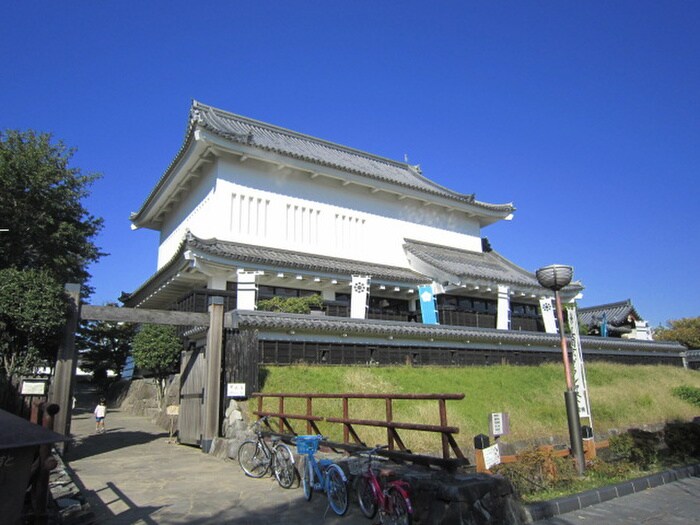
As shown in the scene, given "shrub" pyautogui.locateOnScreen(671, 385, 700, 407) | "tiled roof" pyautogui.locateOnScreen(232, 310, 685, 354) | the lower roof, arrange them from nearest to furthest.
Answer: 1. "tiled roof" pyautogui.locateOnScreen(232, 310, 685, 354)
2. the lower roof
3. "shrub" pyautogui.locateOnScreen(671, 385, 700, 407)

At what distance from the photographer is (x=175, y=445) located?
12766 mm

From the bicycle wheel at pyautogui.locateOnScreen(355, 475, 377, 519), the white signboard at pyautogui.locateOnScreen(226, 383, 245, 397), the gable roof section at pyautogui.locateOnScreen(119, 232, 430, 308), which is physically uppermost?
the gable roof section at pyautogui.locateOnScreen(119, 232, 430, 308)

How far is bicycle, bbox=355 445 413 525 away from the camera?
514 centimetres

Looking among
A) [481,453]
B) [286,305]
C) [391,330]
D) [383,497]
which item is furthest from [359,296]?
[383,497]

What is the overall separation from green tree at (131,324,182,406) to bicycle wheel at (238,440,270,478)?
35.2ft

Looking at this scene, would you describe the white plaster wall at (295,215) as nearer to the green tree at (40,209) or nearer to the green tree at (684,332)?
the green tree at (40,209)

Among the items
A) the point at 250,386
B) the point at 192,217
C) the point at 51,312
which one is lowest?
the point at 250,386

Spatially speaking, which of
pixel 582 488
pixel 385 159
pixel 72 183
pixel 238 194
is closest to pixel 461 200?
pixel 385 159

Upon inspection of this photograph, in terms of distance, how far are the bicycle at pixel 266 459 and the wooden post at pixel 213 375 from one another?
194 centimetres

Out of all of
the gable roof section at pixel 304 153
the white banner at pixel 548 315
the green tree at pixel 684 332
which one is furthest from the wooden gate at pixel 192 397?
the green tree at pixel 684 332

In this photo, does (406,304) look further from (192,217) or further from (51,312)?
(51,312)

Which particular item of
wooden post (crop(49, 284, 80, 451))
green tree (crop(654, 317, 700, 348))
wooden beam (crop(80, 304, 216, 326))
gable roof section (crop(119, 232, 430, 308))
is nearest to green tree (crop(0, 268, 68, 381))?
wooden post (crop(49, 284, 80, 451))

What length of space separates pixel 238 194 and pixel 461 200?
47.4ft

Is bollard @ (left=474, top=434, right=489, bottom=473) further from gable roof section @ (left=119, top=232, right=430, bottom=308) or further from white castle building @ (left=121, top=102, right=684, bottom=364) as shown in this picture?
gable roof section @ (left=119, top=232, right=430, bottom=308)
